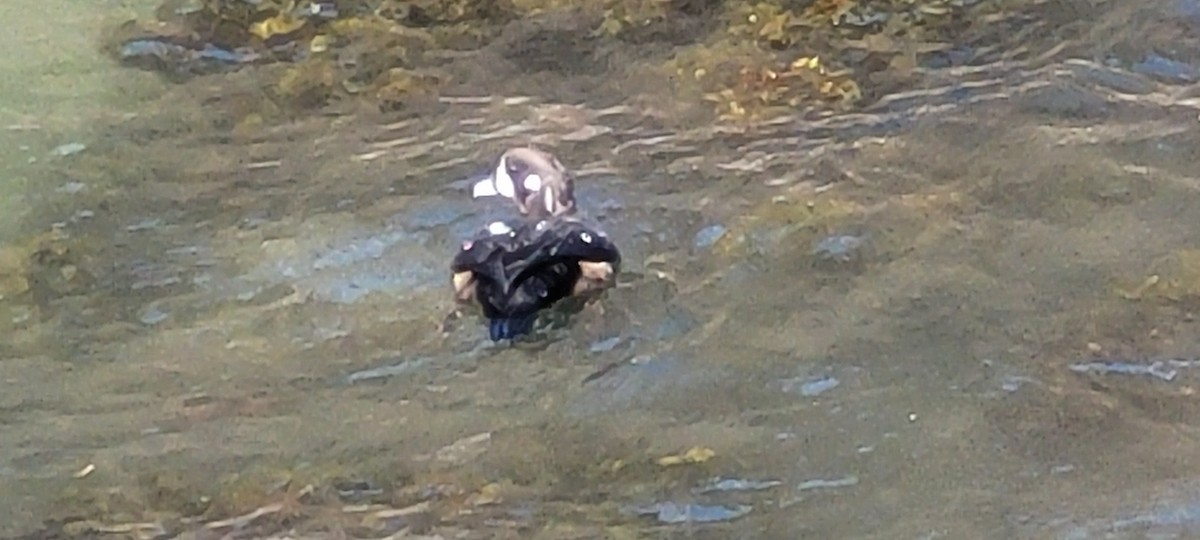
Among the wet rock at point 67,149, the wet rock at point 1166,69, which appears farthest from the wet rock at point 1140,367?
the wet rock at point 67,149

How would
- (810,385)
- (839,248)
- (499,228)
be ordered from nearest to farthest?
(810,385) < (499,228) < (839,248)

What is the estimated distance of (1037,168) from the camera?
159 inches

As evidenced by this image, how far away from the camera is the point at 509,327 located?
359 cm

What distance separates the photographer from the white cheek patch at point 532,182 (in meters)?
3.79

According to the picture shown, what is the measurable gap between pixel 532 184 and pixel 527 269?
360mm

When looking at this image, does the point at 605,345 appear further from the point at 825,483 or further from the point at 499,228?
the point at 825,483

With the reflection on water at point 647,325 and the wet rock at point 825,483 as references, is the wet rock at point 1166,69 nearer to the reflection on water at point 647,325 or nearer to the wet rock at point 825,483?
the reflection on water at point 647,325

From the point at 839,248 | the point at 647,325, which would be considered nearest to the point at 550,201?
the point at 647,325

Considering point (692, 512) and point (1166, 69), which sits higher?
point (1166, 69)

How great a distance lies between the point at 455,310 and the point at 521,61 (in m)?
1.16

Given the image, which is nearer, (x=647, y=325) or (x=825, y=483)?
(x=825, y=483)

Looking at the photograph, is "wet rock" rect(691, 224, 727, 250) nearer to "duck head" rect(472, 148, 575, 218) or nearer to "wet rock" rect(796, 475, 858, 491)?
"duck head" rect(472, 148, 575, 218)

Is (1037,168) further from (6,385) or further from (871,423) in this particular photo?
(6,385)

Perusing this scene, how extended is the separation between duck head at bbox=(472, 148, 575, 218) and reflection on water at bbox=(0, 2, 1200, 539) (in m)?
0.08
